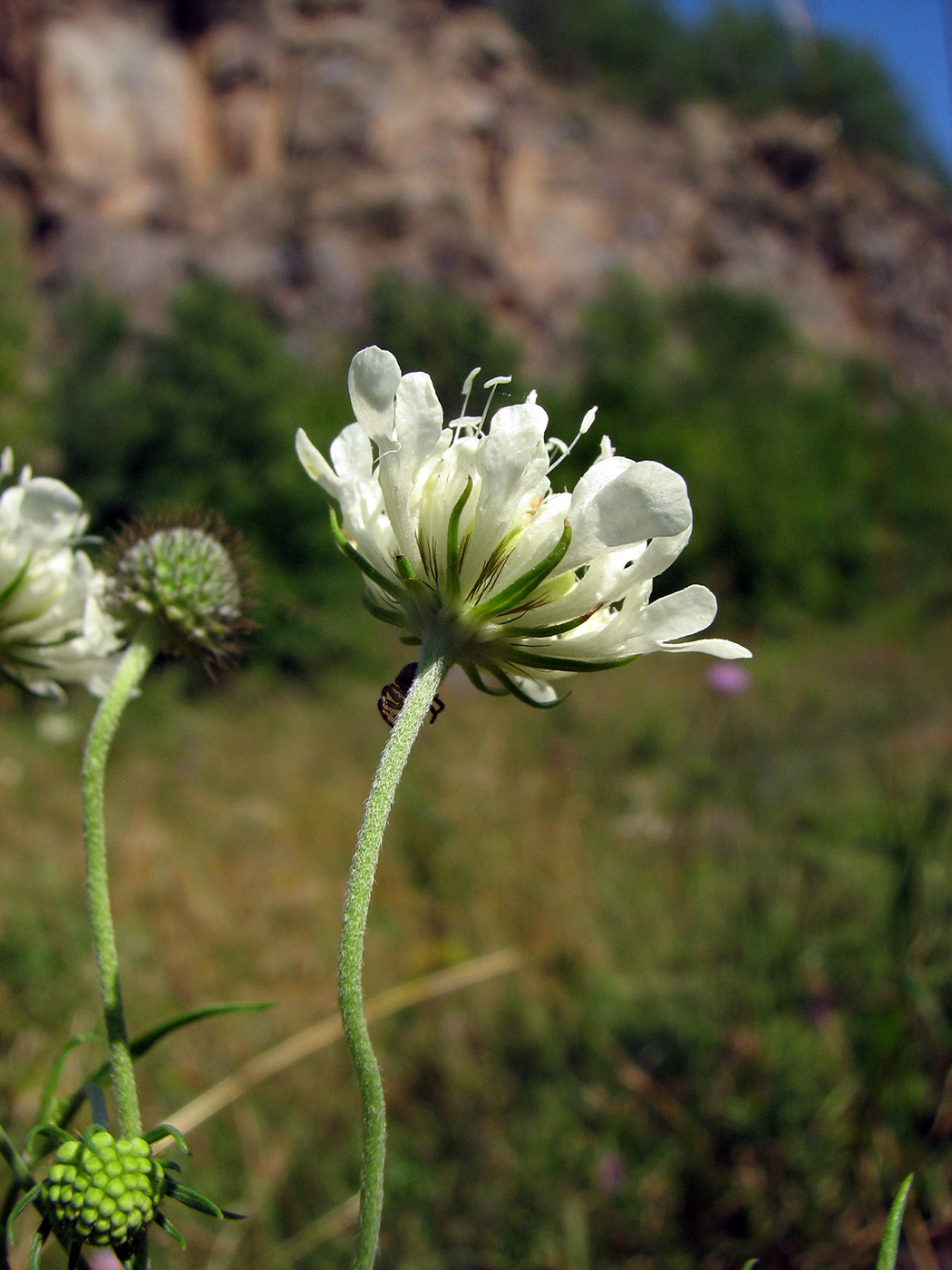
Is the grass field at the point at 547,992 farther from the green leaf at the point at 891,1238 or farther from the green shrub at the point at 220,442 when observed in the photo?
the green shrub at the point at 220,442

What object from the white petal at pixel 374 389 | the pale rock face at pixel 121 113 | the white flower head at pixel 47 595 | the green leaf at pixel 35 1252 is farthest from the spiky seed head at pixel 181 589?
the pale rock face at pixel 121 113

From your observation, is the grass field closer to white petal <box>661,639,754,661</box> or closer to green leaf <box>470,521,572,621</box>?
white petal <box>661,639,754,661</box>

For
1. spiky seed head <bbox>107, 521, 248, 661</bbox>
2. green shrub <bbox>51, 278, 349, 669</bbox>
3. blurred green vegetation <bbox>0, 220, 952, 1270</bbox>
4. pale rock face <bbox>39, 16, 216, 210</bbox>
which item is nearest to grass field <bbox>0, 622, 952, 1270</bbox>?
blurred green vegetation <bbox>0, 220, 952, 1270</bbox>

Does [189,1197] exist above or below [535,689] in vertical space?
below

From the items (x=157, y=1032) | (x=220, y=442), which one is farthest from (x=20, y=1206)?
(x=220, y=442)

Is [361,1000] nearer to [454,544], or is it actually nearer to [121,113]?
[454,544]
